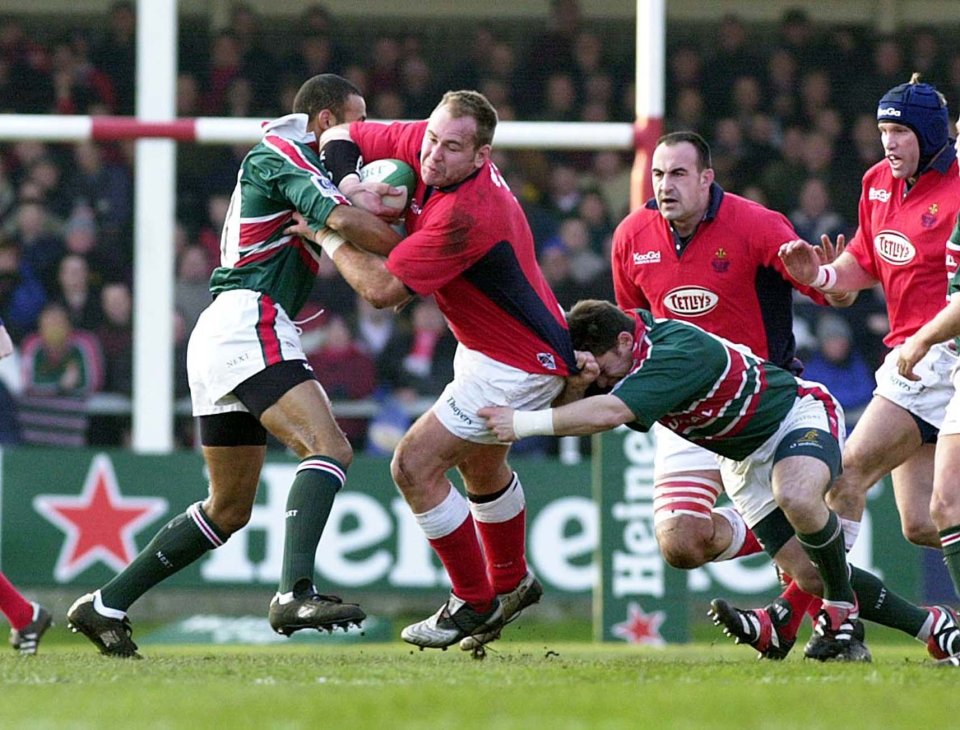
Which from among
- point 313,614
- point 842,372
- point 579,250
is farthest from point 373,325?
point 313,614

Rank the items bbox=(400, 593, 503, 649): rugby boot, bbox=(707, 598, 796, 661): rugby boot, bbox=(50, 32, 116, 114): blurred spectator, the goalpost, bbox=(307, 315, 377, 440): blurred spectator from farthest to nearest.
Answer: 1. bbox=(50, 32, 116, 114): blurred spectator
2. bbox=(307, 315, 377, 440): blurred spectator
3. the goalpost
4. bbox=(707, 598, 796, 661): rugby boot
5. bbox=(400, 593, 503, 649): rugby boot

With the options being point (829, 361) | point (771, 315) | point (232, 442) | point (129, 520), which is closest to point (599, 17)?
point (829, 361)

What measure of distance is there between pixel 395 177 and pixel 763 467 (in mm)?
1945

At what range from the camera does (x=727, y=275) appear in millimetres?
7613

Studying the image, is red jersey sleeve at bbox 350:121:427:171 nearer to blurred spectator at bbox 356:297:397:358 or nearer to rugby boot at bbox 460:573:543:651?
rugby boot at bbox 460:573:543:651

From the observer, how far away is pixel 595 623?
34.8ft

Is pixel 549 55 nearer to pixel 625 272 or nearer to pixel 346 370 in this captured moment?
pixel 346 370

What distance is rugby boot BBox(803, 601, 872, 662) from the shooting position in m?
7.09

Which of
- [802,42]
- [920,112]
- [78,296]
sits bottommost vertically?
[78,296]

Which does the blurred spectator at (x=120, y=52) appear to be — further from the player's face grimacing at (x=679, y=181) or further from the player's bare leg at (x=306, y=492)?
the player's bare leg at (x=306, y=492)

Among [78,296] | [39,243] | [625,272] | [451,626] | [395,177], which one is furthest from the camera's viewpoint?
[39,243]

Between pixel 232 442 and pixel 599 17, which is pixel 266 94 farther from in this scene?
pixel 232 442

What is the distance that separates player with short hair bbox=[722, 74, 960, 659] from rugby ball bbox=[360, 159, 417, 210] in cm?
173

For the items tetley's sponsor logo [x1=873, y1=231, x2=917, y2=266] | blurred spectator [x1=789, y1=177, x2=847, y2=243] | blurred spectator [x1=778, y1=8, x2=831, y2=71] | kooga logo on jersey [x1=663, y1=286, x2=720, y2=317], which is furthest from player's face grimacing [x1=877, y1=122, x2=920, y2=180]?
blurred spectator [x1=778, y1=8, x2=831, y2=71]
